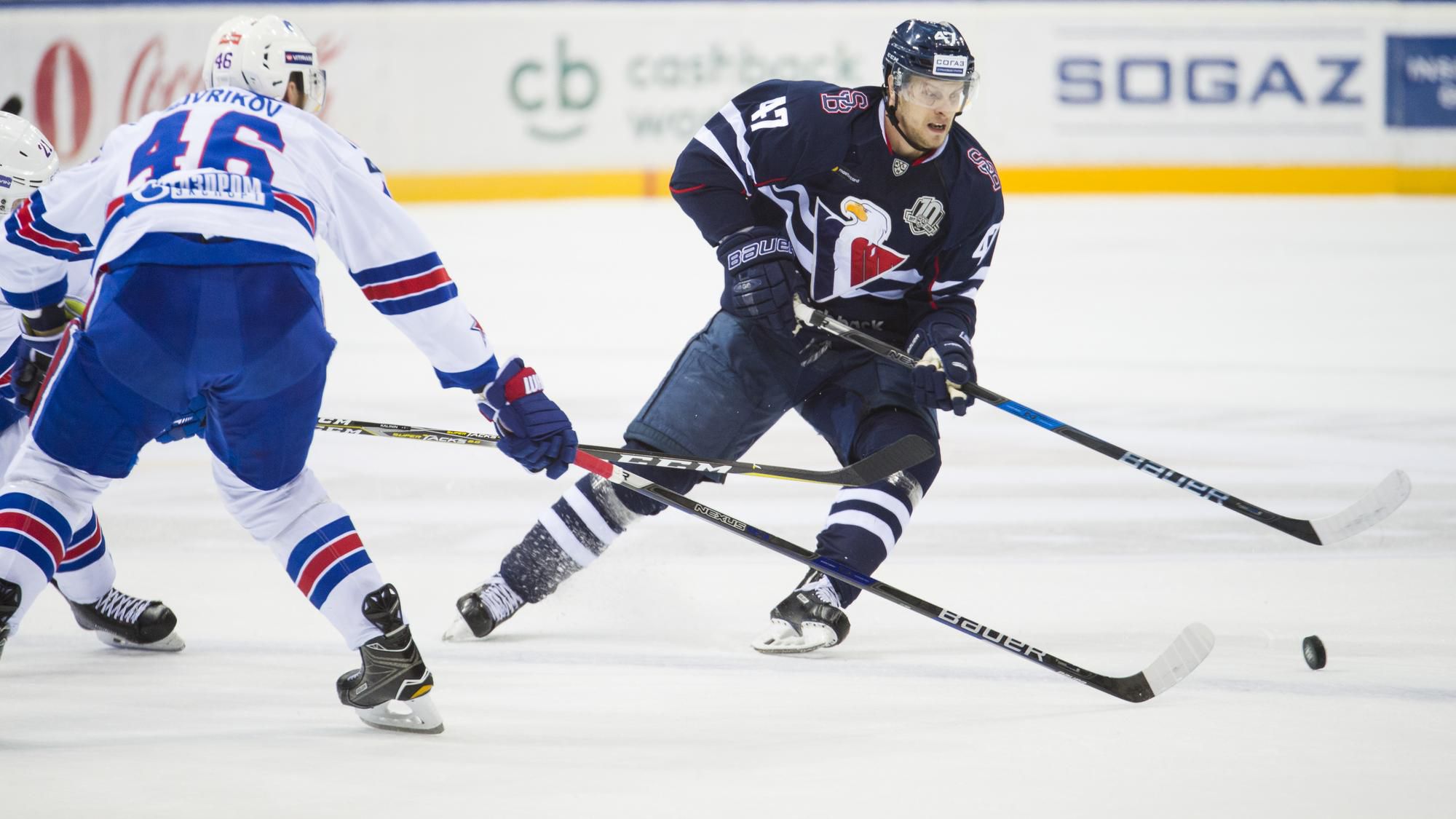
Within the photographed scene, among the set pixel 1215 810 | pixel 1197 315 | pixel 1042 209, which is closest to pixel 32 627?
pixel 1215 810

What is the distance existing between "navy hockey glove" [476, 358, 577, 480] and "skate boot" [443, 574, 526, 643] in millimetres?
603

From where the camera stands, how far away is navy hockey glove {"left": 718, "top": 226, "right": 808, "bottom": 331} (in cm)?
309

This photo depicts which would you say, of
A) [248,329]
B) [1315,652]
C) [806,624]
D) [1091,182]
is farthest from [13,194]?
[1091,182]

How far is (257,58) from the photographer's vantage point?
2.51 metres

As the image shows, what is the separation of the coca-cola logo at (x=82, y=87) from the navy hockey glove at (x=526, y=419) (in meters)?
8.74

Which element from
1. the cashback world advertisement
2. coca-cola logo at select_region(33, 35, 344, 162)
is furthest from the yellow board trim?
coca-cola logo at select_region(33, 35, 344, 162)

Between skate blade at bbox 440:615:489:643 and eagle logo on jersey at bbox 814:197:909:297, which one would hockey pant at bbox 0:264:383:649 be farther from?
eagle logo on jersey at bbox 814:197:909:297

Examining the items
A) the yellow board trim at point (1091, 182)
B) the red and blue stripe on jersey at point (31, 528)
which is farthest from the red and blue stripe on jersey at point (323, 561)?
the yellow board trim at point (1091, 182)

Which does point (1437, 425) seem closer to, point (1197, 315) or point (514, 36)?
point (1197, 315)

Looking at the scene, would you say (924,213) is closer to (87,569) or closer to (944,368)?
(944,368)

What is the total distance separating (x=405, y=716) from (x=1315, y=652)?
1561mm

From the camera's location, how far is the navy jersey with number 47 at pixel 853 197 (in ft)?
10.2

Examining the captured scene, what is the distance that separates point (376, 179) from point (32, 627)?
1.34 metres

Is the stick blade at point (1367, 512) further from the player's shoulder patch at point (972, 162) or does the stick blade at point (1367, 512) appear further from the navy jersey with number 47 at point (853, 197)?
the player's shoulder patch at point (972, 162)
